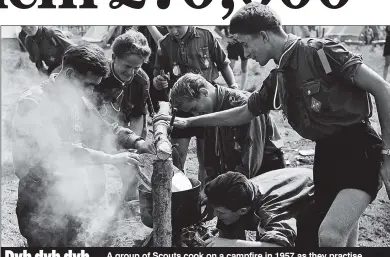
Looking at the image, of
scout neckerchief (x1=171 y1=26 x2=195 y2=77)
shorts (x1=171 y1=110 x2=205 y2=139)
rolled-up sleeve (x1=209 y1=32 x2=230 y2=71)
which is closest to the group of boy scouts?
shorts (x1=171 y1=110 x2=205 y2=139)

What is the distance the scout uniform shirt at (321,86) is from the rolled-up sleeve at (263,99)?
0.22 meters

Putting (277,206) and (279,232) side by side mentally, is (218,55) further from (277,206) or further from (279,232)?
(279,232)

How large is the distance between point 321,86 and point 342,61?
0.47 ft

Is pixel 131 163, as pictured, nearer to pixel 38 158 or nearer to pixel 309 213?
pixel 38 158

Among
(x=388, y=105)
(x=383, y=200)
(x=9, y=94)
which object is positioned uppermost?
(x=388, y=105)

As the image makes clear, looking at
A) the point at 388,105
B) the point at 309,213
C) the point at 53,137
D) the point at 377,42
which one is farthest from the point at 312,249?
the point at 377,42

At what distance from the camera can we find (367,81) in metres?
1.99

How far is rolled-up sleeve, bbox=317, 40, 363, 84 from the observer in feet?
6.55

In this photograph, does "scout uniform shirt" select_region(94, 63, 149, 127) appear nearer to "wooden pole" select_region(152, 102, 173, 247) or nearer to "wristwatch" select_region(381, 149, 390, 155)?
"wooden pole" select_region(152, 102, 173, 247)

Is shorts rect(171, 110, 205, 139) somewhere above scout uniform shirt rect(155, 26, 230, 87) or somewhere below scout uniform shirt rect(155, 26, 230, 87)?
below

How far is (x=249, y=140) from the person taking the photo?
2.88 m

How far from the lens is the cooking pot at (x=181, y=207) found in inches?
99.7

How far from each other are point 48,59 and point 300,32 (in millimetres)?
4843

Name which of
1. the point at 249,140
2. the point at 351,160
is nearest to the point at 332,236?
the point at 351,160
